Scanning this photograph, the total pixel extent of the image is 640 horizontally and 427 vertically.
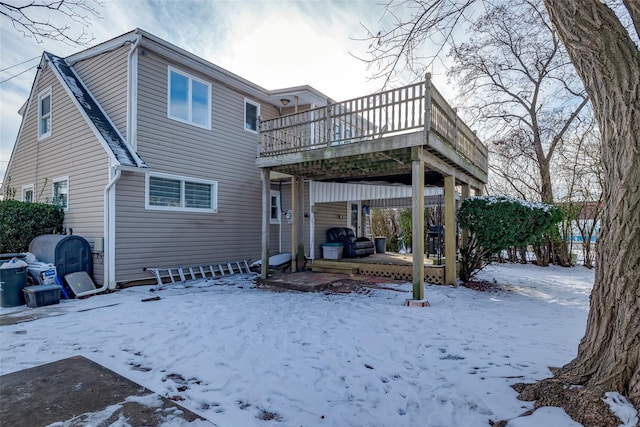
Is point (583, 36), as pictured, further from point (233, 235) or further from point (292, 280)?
point (233, 235)

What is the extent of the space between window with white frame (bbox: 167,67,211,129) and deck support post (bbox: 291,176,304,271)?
283 cm

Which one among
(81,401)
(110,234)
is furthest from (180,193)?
(81,401)

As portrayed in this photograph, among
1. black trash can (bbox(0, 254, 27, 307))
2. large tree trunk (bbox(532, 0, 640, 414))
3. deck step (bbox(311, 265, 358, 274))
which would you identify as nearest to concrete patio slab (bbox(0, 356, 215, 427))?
large tree trunk (bbox(532, 0, 640, 414))

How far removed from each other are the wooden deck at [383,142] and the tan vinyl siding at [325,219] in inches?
73.7

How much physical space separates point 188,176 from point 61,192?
128 inches

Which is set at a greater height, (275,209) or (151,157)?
(151,157)

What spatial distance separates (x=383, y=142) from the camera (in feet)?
21.1

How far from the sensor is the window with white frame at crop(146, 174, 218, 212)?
8227 millimetres

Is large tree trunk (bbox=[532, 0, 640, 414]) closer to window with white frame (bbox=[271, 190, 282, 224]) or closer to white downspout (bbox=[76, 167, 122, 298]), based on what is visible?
white downspout (bbox=[76, 167, 122, 298])

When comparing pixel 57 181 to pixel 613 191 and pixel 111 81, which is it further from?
pixel 613 191

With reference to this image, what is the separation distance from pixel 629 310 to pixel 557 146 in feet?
43.6

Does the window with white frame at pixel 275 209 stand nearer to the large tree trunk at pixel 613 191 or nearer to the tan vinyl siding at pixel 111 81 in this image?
the tan vinyl siding at pixel 111 81

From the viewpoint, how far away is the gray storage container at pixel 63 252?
23.0 ft

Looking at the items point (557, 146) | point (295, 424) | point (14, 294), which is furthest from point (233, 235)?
point (557, 146)
